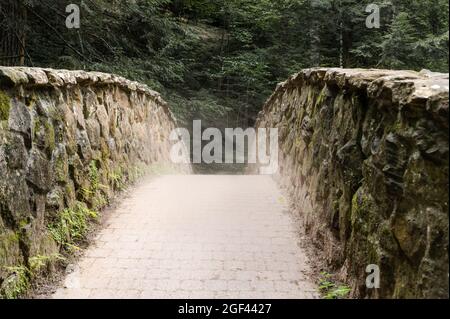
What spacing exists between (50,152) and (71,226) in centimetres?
84

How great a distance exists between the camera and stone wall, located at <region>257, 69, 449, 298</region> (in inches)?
85.0

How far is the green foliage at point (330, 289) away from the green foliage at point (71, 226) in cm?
239

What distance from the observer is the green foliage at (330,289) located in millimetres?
3372

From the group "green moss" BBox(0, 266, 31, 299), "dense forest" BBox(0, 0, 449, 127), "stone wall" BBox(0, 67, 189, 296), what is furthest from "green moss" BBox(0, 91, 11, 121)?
"dense forest" BBox(0, 0, 449, 127)

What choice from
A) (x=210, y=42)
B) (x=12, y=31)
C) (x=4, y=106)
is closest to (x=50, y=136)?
(x=4, y=106)

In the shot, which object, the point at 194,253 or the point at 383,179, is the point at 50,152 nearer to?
the point at 194,253

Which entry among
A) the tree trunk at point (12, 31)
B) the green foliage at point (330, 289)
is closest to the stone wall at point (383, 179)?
the green foliage at point (330, 289)

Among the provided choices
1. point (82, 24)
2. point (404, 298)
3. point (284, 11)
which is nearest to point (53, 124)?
point (404, 298)

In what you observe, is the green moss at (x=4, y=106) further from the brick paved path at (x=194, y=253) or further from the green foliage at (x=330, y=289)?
the green foliage at (x=330, y=289)

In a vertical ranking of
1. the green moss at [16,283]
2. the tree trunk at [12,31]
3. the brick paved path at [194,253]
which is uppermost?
the tree trunk at [12,31]

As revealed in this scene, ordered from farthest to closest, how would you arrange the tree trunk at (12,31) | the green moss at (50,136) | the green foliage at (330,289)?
the tree trunk at (12,31) → the green moss at (50,136) → the green foliage at (330,289)

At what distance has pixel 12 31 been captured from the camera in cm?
827
